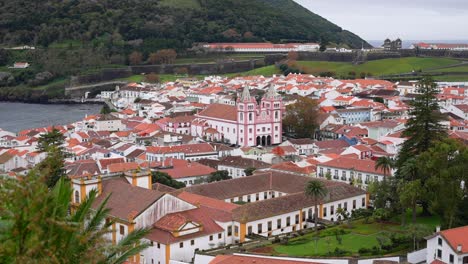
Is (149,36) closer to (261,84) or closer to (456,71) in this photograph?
(261,84)

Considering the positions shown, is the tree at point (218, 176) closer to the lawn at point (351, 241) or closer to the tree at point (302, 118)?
the lawn at point (351, 241)

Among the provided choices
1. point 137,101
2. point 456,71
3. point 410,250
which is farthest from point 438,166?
point 456,71

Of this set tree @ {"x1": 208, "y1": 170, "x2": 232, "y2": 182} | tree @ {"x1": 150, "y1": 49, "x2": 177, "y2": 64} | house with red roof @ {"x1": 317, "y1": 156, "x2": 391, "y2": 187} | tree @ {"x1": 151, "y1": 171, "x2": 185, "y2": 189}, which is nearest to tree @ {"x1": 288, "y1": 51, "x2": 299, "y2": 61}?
tree @ {"x1": 150, "y1": 49, "x2": 177, "y2": 64}

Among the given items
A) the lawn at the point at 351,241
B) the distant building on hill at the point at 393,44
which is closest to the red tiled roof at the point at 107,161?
the lawn at the point at 351,241

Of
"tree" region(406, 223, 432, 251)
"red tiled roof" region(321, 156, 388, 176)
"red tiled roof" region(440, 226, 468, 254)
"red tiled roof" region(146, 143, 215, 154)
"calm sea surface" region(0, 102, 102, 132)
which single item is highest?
"red tiled roof" region(440, 226, 468, 254)

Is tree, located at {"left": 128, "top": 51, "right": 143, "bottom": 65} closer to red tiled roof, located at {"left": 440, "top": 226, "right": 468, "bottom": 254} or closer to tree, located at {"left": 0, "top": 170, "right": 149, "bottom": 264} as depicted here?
red tiled roof, located at {"left": 440, "top": 226, "right": 468, "bottom": 254}

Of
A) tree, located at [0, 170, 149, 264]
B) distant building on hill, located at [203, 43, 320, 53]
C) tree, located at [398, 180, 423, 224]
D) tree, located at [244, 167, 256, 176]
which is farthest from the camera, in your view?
distant building on hill, located at [203, 43, 320, 53]
